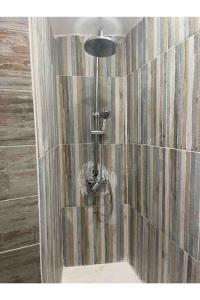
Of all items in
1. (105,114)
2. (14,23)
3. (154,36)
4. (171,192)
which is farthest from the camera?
(105,114)

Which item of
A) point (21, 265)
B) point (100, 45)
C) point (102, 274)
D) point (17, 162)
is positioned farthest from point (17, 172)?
point (102, 274)

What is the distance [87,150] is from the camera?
149 cm

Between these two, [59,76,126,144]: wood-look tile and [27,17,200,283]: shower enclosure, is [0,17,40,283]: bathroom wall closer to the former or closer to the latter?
[27,17,200,283]: shower enclosure

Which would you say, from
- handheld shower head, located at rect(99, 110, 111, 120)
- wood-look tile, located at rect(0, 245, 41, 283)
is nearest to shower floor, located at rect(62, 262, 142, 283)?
wood-look tile, located at rect(0, 245, 41, 283)

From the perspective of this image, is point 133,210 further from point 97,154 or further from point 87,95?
point 87,95

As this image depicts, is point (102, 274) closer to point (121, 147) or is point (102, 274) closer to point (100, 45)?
point (121, 147)

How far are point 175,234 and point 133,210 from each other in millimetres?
489

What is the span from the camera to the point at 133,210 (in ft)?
4.82

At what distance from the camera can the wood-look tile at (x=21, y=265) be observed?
2.49 ft

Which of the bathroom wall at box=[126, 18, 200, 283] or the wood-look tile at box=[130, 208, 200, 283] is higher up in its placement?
the bathroom wall at box=[126, 18, 200, 283]

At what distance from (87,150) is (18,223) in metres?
0.79

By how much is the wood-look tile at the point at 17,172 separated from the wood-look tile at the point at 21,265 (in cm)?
21

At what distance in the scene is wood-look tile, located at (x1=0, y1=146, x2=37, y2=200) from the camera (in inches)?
29.4
